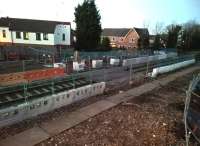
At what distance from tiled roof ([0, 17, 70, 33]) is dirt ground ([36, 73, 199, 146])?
3465 cm

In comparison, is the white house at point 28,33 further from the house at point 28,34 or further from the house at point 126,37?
the house at point 126,37

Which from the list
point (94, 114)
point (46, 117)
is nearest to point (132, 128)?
point (94, 114)

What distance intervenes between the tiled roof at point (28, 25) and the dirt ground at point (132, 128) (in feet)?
114

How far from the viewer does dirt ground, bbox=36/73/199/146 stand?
23.8 ft

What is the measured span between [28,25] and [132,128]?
129ft

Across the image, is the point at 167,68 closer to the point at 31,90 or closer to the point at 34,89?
the point at 34,89

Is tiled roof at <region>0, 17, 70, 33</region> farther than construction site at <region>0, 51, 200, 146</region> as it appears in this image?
Yes

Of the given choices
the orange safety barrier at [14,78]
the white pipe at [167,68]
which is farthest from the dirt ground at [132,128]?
the white pipe at [167,68]

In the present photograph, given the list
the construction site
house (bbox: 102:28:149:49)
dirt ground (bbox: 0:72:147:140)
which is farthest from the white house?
house (bbox: 102:28:149:49)

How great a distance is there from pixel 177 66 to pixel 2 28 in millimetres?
34208

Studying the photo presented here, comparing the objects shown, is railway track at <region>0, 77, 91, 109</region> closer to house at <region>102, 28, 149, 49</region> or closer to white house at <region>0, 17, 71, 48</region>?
white house at <region>0, 17, 71, 48</region>

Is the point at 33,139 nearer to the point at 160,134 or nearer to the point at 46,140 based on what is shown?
the point at 46,140

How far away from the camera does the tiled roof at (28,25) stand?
41188 millimetres

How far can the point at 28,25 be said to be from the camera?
138 feet
